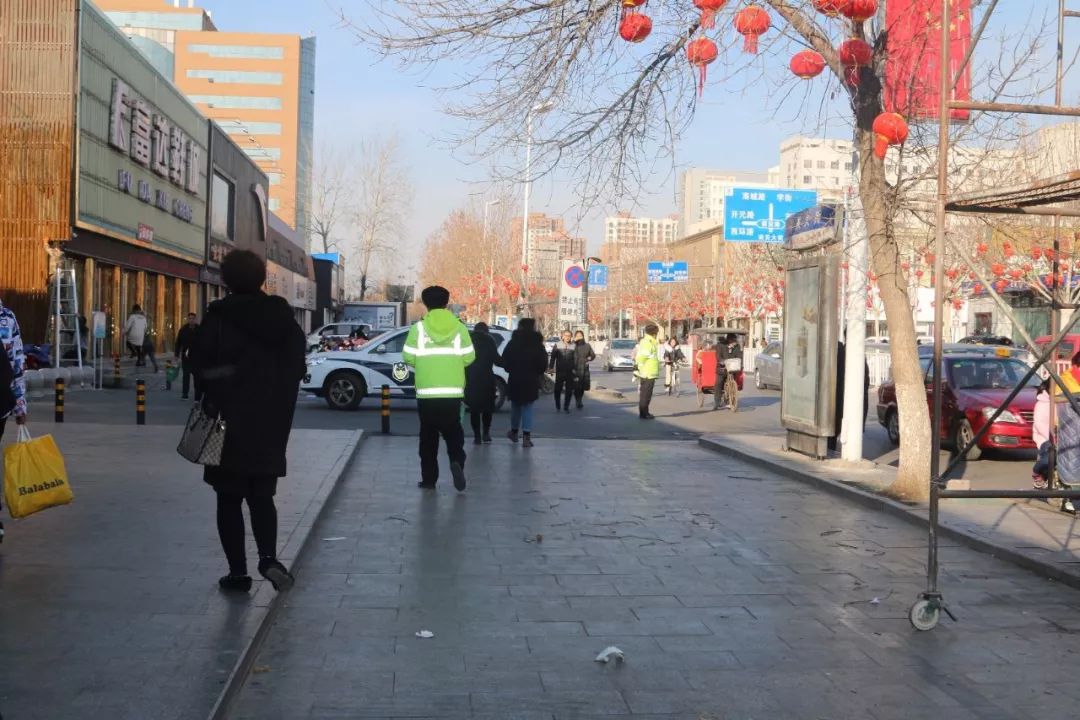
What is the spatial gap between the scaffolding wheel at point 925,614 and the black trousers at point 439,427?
215 inches

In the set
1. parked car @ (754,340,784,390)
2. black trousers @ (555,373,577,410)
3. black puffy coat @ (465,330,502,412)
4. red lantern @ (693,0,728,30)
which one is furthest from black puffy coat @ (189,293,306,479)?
parked car @ (754,340,784,390)

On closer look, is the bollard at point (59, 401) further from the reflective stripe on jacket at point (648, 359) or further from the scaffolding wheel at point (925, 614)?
the scaffolding wheel at point (925, 614)

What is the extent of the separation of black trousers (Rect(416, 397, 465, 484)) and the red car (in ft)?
20.6

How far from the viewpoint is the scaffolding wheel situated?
6211mm

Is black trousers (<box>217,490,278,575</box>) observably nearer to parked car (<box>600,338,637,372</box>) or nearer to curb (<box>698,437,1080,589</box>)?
curb (<box>698,437,1080,589</box>)

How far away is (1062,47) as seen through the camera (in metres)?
6.74

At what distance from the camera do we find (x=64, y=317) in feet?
86.8

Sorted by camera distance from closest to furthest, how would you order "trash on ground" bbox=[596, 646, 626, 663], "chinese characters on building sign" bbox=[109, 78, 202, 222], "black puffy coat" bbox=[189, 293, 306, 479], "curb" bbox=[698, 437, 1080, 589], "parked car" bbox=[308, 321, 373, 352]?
"trash on ground" bbox=[596, 646, 626, 663] < "black puffy coat" bbox=[189, 293, 306, 479] < "curb" bbox=[698, 437, 1080, 589] < "chinese characters on building sign" bbox=[109, 78, 202, 222] < "parked car" bbox=[308, 321, 373, 352]

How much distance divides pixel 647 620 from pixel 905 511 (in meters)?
4.56

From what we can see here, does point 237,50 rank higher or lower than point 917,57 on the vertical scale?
higher

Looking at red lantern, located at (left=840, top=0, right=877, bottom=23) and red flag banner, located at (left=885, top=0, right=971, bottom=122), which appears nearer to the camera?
red lantern, located at (left=840, top=0, right=877, bottom=23)

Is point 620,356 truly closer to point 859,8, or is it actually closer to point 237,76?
point 859,8

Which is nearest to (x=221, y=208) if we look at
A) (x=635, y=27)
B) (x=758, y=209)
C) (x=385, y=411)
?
(x=758, y=209)

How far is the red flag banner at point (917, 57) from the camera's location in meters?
9.97
